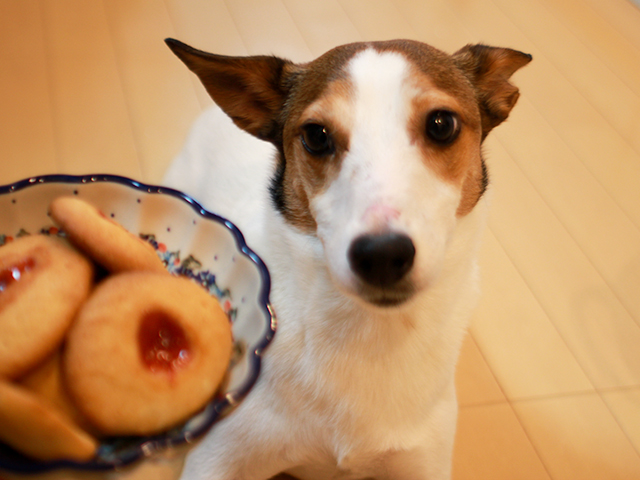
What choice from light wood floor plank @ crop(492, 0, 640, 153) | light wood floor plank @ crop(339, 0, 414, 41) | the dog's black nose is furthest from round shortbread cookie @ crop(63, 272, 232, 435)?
light wood floor plank @ crop(492, 0, 640, 153)

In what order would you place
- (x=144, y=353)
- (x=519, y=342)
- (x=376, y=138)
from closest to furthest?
(x=144, y=353)
(x=376, y=138)
(x=519, y=342)

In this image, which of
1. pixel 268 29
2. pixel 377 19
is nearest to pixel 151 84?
pixel 268 29

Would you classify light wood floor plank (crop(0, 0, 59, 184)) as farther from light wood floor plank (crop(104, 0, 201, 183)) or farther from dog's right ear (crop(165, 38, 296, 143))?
dog's right ear (crop(165, 38, 296, 143))

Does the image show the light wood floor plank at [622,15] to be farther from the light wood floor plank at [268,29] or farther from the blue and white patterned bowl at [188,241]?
the blue and white patterned bowl at [188,241]

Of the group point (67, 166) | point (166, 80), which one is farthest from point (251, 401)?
point (166, 80)

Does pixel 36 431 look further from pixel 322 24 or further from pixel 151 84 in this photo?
pixel 322 24

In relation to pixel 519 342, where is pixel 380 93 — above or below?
above
